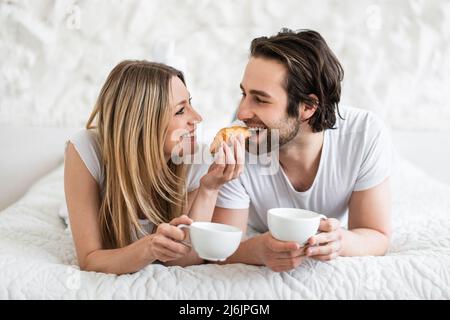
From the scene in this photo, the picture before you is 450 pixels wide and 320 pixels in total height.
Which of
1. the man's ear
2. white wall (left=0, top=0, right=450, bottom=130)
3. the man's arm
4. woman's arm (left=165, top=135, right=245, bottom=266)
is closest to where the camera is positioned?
woman's arm (left=165, top=135, right=245, bottom=266)

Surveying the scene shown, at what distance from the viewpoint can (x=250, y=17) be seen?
2.46 meters

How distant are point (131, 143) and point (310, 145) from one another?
1.65 ft

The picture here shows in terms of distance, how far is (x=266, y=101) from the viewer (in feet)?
4.43

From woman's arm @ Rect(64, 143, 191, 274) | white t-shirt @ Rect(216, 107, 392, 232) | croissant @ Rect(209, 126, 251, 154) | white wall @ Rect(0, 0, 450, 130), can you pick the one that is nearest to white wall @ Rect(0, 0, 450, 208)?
white wall @ Rect(0, 0, 450, 130)

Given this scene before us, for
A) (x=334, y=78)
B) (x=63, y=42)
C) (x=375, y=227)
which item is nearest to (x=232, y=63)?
(x=63, y=42)

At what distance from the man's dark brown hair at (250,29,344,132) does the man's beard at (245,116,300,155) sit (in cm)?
3

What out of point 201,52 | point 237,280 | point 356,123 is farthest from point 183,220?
point 201,52

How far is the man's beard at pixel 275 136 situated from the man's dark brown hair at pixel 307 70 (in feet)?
0.10

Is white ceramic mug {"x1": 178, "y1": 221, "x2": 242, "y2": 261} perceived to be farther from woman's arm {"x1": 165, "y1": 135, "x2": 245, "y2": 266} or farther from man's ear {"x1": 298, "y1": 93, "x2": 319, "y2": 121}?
man's ear {"x1": 298, "y1": 93, "x2": 319, "y2": 121}

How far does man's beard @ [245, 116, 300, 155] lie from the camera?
4.46ft

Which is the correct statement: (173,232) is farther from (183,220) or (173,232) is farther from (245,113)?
(245,113)

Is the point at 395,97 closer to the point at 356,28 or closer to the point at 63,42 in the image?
the point at 356,28

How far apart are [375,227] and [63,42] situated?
1686 mm

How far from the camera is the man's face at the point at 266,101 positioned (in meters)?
1.35
